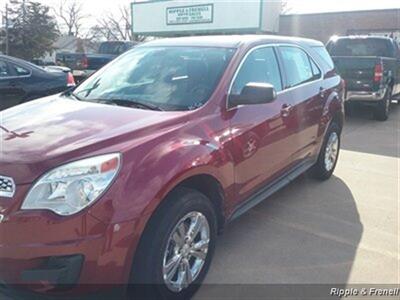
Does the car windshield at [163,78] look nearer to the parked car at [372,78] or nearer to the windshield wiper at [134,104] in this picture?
the windshield wiper at [134,104]

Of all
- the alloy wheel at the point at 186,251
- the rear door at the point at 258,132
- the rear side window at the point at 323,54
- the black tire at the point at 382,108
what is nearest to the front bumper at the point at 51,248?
the alloy wheel at the point at 186,251

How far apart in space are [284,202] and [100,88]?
2.30 meters

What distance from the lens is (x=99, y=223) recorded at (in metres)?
2.32

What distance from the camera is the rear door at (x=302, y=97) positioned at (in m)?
4.30

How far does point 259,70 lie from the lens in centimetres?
392

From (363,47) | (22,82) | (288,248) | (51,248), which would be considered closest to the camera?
(51,248)

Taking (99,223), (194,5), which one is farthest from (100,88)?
(194,5)

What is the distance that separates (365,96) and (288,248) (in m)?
7.01

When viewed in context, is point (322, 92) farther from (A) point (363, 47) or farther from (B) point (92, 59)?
(B) point (92, 59)

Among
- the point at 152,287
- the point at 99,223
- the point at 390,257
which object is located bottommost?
the point at 390,257

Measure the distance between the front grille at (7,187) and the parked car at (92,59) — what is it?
8.68 metres

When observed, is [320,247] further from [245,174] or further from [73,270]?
[73,270]

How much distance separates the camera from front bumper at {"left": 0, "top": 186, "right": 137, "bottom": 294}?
2.27m

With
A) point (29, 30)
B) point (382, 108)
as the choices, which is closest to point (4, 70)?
point (382, 108)
